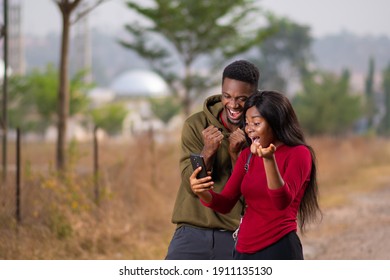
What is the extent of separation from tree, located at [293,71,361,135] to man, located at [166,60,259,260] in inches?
1417

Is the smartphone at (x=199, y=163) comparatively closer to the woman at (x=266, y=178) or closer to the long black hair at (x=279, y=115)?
the woman at (x=266, y=178)

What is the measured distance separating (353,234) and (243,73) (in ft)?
25.8

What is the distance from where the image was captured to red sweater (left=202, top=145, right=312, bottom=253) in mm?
3578

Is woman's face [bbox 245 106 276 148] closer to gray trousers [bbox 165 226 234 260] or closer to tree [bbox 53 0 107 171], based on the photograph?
gray trousers [bbox 165 226 234 260]

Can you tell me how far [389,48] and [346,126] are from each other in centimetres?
9911

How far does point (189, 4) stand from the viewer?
94.7ft

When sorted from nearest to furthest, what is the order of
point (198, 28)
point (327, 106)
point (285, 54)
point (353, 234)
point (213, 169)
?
point (213, 169) < point (353, 234) < point (198, 28) < point (327, 106) < point (285, 54)

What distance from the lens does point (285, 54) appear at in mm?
75125

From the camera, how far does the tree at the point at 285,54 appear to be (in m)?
73.6

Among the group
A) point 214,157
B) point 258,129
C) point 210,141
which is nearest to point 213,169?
point 214,157

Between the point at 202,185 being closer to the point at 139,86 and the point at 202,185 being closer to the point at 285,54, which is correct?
the point at 285,54

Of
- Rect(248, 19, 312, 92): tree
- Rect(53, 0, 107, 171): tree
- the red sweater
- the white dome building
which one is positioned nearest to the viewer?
the red sweater

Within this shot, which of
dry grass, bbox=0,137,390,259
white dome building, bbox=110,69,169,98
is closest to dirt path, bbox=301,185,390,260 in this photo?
dry grass, bbox=0,137,390,259
